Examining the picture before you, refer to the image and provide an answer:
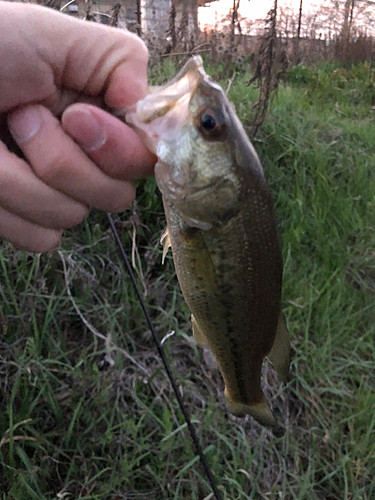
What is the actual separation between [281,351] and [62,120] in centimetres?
112

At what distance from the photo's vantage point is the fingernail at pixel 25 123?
43.0 inches

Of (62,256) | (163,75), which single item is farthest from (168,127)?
(163,75)

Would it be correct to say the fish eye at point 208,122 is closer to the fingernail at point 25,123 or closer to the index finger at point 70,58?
the index finger at point 70,58

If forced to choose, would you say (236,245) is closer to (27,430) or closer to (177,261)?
(177,261)

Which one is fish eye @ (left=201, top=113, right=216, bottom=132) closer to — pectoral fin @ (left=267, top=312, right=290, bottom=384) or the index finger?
the index finger

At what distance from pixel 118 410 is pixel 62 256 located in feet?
3.09

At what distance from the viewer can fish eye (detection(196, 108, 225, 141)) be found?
1.10 meters

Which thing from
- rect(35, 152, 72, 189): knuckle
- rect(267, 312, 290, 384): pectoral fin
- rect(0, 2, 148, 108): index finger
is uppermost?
rect(0, 2, 148, 108): index finger

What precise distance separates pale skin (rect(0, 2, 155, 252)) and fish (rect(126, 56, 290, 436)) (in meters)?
0.10

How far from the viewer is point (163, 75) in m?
3.46

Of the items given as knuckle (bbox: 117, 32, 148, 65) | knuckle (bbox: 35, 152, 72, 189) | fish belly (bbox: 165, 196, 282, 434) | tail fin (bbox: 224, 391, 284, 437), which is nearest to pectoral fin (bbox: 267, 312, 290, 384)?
fish belly (bbox: 165, 196, 282, 434)

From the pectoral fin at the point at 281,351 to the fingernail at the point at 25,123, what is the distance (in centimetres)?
105

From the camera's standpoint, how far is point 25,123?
1.10 metres

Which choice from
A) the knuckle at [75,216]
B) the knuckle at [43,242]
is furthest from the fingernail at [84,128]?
the knuckle at [43,242]
